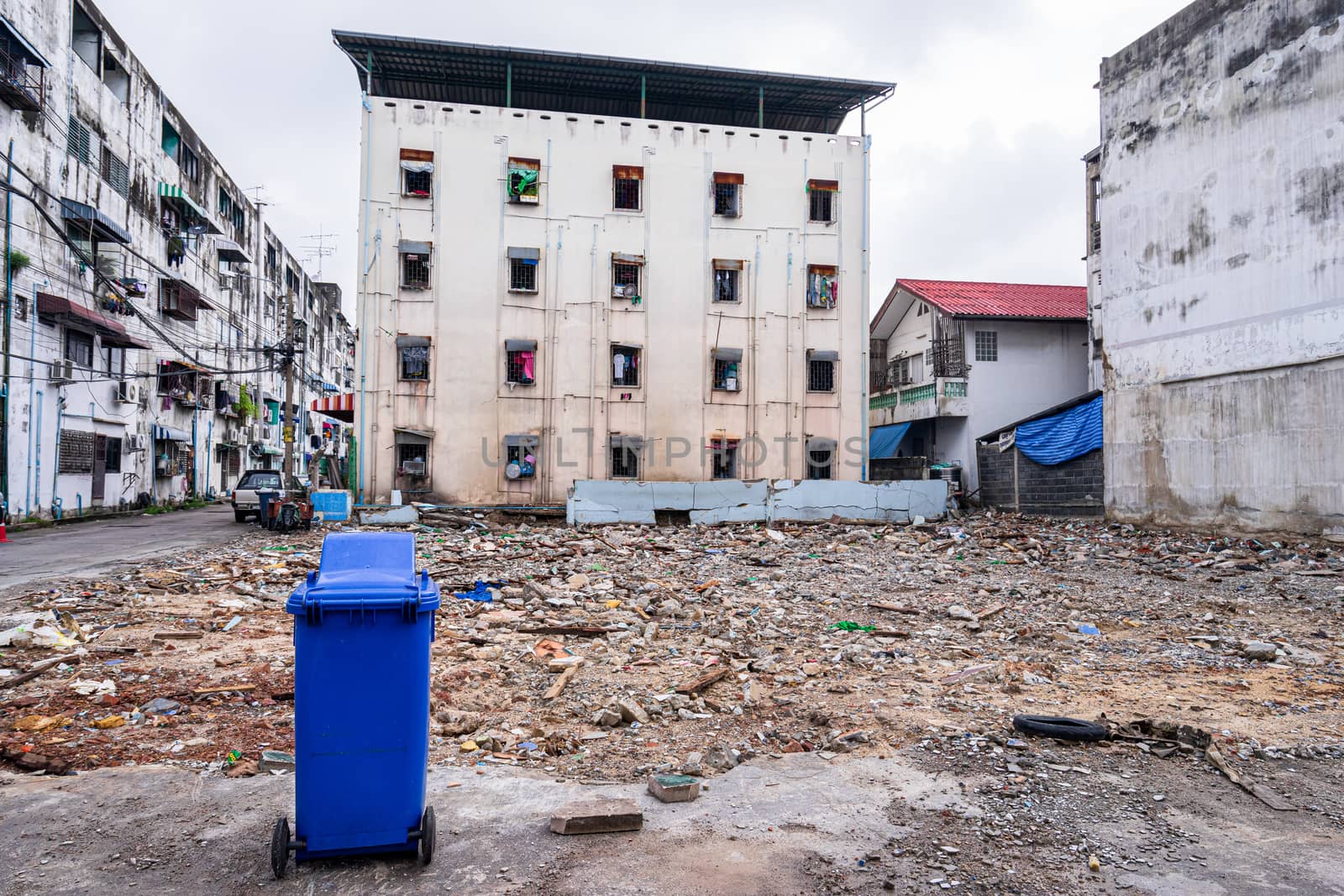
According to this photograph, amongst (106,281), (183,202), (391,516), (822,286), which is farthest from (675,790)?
(183,202)

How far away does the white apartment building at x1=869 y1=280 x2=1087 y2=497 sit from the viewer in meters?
26.5

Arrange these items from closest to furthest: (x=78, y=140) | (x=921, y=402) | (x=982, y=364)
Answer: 1. (x=78, y=140)
2. (x=982, y=364)
3. (x=921, y=402)

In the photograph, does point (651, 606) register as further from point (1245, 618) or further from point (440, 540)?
point (440, 540)

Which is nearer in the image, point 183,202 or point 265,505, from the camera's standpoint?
point 265,505

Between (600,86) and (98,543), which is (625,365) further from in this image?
(98,543)

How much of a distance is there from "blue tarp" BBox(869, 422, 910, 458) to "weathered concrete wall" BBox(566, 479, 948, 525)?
8.28 meters

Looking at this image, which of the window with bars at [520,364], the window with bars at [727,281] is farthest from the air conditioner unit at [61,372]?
the window with bars at [727,281]

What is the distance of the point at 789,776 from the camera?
4.24m

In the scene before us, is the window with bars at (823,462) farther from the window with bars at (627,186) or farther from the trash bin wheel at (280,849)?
the trash bin wheel at (280,849)

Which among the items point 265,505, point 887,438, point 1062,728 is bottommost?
point 1062,728

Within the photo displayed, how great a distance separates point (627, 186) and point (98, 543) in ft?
53.8

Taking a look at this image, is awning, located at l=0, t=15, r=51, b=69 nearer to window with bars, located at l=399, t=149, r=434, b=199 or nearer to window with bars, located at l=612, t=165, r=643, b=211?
window with bars, located at l=399, t=149, r=434, b=199

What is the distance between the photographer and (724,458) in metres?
24.9

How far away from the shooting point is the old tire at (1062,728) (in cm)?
475
